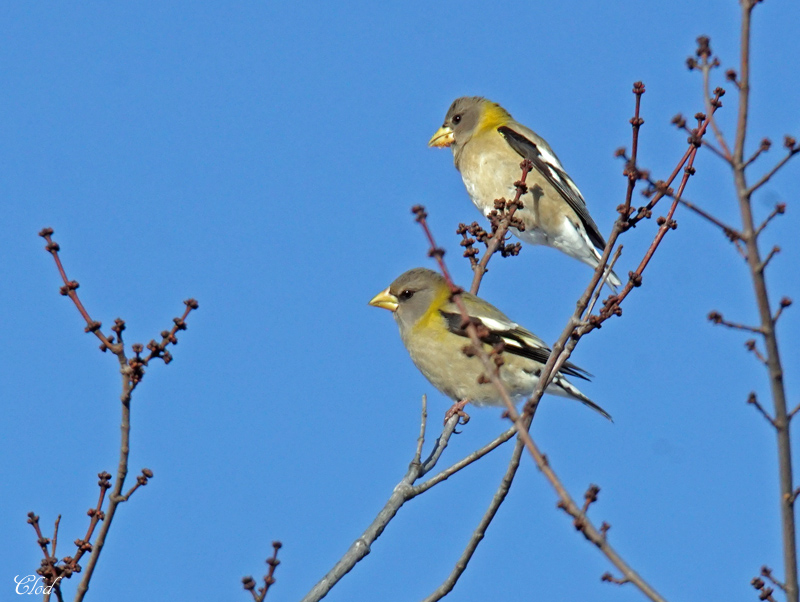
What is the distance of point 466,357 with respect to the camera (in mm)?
7332

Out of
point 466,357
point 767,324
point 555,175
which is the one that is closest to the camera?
point 767,324

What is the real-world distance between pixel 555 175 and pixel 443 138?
141 cm

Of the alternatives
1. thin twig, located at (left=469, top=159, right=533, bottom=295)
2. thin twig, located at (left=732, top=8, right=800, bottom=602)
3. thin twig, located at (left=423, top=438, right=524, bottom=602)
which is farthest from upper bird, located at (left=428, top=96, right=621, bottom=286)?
thin twig, located at (left=732, top=8, right=800, bottom=602)

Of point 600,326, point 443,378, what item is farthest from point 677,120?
point 443,378

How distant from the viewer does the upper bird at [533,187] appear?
9.37 metres

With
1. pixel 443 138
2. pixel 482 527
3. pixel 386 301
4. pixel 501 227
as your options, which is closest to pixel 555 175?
pixel 443 138

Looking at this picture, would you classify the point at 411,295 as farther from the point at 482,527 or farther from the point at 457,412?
the point at 482,527

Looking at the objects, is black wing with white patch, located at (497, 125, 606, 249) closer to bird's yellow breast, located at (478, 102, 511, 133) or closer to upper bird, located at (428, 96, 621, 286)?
upper bird, located at (428, 96, 621, 286)

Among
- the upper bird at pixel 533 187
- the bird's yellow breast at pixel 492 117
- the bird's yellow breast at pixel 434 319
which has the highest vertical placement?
the bird's yellow breast at pixel 492 117

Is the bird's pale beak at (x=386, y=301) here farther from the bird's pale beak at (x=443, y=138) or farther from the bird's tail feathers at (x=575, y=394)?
the bird's pale beak at (x=443, y=138)

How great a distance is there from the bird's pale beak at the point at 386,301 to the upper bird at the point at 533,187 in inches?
67.5

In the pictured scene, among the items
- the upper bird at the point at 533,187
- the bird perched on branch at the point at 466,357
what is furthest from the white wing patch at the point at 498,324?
the upper bird at the point at 533,187

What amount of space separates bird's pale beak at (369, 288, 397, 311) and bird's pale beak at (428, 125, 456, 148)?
8.81ft

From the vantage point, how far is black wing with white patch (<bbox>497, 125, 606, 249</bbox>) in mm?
9391
